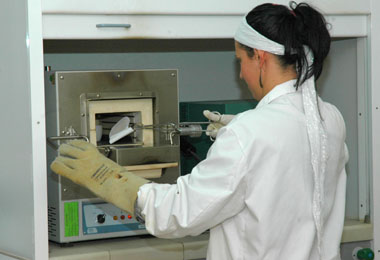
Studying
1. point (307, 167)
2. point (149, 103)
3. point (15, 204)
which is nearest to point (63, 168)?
point (15, 204)

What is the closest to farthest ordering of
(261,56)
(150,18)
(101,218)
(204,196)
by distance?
(204,196) < (261,56) < (150,18) < (101,218)

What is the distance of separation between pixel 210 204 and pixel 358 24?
899mm

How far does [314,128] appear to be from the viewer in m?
1.31

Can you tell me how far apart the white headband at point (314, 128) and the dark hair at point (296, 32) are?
12 millimetres

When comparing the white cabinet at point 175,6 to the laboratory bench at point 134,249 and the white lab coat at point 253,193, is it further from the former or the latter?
the laboratory bench at point 134,249

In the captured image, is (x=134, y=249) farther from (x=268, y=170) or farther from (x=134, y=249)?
(x=268, y=170)

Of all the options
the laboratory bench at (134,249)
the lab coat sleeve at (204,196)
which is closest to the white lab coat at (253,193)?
the lab coat sleeve at (204,196)

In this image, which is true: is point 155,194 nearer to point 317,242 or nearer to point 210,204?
point 210,204

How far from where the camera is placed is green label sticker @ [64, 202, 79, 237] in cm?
171

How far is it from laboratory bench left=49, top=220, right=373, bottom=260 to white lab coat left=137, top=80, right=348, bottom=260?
0.37 metres

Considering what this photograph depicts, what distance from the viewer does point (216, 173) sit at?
4.06 feet

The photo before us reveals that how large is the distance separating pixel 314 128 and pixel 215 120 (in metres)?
0.52

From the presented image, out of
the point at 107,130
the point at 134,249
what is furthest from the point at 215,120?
the point at 134,249

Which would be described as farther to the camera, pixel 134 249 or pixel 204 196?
pixel 134 249
